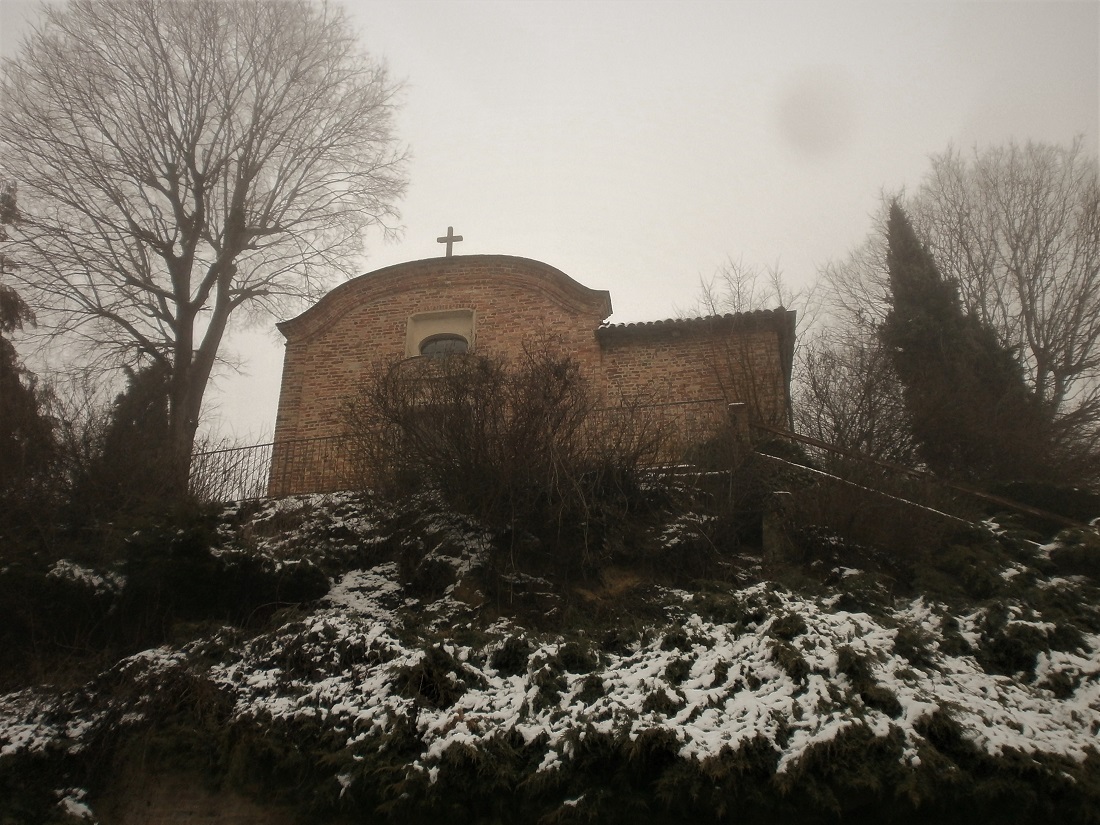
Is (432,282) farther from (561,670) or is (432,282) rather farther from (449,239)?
(561,670)

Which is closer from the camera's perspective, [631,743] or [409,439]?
[631,743]

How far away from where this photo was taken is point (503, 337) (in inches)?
630

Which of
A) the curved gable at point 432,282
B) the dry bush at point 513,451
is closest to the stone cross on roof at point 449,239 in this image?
the curved gable at point 432,282

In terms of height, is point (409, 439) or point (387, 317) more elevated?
point (387, 317)

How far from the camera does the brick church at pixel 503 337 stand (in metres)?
14.5

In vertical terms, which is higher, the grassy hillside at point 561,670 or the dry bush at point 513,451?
the dry bush at point 513,451

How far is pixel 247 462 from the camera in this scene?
12375 millimetres

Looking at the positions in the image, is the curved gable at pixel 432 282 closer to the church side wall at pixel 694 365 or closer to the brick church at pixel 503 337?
the brick church at pixel 503 337

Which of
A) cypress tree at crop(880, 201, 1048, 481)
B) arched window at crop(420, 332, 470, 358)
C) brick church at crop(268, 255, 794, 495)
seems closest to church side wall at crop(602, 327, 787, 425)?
brick church at crop(268, 255, 794, 495)

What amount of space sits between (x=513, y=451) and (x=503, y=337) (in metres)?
6.52

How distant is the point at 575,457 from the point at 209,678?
436 cm

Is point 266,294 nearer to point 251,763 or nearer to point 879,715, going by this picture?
point 251,763

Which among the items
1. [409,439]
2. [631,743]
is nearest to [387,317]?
[409,439]

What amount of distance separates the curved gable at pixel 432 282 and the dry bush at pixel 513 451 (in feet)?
19.2
